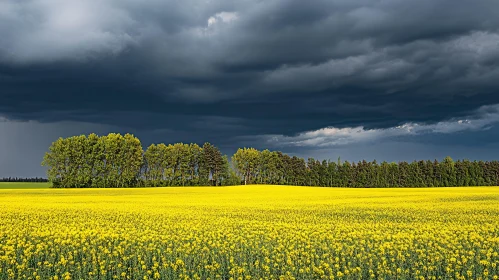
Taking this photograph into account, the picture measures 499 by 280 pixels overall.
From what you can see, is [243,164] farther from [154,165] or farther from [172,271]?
[172,271]

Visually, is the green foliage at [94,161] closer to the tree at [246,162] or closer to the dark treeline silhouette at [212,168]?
the dark treeline silhouette at [212,168]

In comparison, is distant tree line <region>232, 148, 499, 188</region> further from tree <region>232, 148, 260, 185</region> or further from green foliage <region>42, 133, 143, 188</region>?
green foliage <region>42, 133, 143, 188</region>

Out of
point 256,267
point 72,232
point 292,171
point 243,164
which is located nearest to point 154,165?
point 243,164

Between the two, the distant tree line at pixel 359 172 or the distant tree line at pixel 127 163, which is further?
the distant tree line at pixel 359 172

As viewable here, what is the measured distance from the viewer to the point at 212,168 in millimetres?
130875

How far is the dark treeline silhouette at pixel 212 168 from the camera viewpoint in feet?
372

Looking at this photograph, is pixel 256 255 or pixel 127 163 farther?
pixel 127 163

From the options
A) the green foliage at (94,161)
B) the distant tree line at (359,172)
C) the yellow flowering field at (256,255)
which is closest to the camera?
the yellow flowering field at (256,255)

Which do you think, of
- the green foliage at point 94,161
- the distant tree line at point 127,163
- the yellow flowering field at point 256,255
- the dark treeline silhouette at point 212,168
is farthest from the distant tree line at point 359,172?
the yellow flowering field at point 256,255

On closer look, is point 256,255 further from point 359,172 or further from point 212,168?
point 359,172

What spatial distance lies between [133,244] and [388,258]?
10359mm

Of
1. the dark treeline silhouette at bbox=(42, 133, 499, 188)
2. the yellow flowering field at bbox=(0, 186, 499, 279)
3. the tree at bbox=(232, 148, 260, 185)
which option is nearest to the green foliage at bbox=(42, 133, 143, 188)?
the dark treeline silhouette at bbox=(42, 133, 499, 188)

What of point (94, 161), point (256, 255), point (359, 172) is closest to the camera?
point (256, 255)

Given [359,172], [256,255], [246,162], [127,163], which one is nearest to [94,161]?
[127,163]
